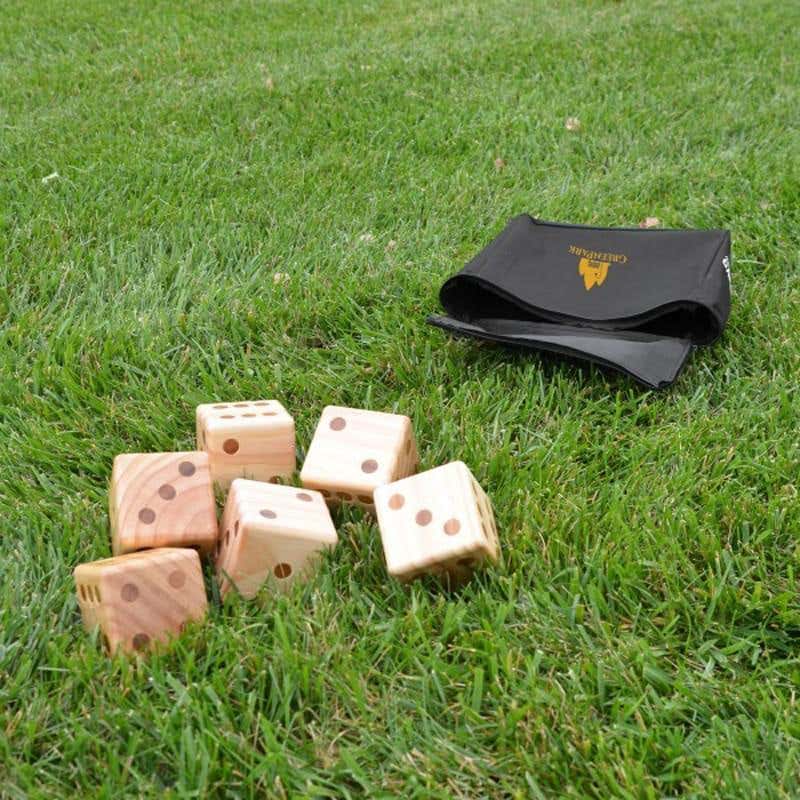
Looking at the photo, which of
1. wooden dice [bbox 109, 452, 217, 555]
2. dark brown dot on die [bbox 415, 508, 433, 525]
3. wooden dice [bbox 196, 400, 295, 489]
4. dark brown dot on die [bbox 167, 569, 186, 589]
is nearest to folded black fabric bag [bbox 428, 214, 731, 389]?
wooden dice [bbox 196, 400, 295, 489]

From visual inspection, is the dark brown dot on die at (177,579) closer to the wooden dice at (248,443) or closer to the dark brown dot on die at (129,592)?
the dark brown dot on die at (129,592)

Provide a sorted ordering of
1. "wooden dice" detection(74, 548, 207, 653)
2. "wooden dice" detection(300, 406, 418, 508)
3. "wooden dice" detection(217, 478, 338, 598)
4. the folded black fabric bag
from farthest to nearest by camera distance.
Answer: the folded black fabric bag
"wooden dice" detection(300, 406, 418, 508)
"wooden dice" detection(217, 478, 338, 598)
"wooden dice" detection(74, 548, 207, 653)

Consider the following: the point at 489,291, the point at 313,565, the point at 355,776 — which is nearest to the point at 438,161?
the point at 489,291

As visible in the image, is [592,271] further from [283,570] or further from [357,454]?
[283,570]

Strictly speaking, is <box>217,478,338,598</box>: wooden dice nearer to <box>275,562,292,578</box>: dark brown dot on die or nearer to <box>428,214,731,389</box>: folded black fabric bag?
<box>275,562,292,578</box>: dark brown dot on die

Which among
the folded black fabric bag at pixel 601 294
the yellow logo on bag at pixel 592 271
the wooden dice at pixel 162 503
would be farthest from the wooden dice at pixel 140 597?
the yellow logo on bag at pixel 592 271

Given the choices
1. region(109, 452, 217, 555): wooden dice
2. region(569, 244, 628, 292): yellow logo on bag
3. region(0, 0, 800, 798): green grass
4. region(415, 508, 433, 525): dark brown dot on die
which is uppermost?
region(415, 508, 433, 525): dark brown dot on die
